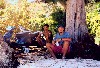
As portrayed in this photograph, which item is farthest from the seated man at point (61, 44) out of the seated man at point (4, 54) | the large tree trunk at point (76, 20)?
the large tree trunk at point (76, 20)

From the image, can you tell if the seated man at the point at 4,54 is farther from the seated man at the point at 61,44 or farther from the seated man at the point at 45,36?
the seated man at the point at 45,36

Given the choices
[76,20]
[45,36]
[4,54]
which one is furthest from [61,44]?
[4,54]

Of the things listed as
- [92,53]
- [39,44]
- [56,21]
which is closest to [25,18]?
[56,21]

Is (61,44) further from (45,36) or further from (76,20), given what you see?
(76,20)

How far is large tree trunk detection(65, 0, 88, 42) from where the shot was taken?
10336 mm

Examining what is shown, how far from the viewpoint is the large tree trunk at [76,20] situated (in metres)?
10.3

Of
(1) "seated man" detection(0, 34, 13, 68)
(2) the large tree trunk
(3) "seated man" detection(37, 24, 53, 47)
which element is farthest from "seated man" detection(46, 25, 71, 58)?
(2) the large tree trunk

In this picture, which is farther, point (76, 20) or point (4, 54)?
point (76, 20)

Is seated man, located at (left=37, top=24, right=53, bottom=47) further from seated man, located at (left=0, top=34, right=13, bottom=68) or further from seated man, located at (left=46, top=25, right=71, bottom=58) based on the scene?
seated man, located at (left=0, top=34, right=13, bottom=68)

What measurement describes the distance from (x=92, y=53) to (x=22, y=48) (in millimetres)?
2741

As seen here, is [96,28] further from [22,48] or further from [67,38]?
[67,38]

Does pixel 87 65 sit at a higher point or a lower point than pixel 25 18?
lower

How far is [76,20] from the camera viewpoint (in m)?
10.4

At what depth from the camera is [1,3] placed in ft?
60.0
